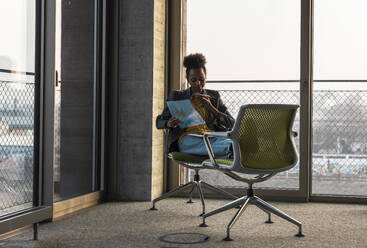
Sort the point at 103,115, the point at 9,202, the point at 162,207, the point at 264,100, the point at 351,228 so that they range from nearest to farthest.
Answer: the point at 9,202
the point at 351,228
the point at 162,207
the point at 103,115
the point at 264,100

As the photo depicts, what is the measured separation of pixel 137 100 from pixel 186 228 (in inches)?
62.0

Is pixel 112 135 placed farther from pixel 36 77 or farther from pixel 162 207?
pixel 36 77

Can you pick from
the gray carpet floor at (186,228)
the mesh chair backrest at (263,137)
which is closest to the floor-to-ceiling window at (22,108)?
the gray carpet floor at (186,228)

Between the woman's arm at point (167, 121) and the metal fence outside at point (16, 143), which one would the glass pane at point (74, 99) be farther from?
the woman's arm at point (167, 121)

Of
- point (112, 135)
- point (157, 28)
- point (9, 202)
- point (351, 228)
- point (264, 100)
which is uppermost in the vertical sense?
point (157, 28)

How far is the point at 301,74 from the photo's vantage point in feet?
15.1

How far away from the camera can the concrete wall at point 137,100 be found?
4566mm

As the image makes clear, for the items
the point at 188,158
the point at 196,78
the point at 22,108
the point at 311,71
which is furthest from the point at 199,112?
the point at 22,108

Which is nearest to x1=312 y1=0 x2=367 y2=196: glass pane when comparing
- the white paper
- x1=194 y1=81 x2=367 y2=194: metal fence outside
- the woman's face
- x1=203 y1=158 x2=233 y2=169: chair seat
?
x1=194 y1=81 x2=367 y2=194: metal fence outside

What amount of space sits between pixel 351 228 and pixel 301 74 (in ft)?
5.42

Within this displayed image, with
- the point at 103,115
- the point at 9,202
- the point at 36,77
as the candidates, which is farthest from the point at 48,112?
the point at 103,115

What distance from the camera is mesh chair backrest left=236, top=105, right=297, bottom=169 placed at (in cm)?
309

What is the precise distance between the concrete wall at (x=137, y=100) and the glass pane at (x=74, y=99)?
1.12 feet

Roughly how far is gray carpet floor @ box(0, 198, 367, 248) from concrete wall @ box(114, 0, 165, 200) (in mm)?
360
